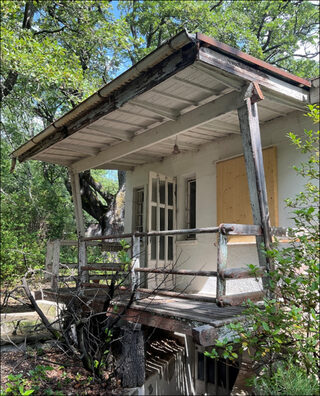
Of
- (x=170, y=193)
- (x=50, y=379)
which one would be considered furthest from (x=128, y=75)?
(x=50, y=379)

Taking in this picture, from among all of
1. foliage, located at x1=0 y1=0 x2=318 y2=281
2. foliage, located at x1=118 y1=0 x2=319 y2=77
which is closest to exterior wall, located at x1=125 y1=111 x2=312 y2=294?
foliage, located at x1=0 y1=0 x2=318 y2=281

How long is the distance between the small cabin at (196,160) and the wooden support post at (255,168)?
0.01 m

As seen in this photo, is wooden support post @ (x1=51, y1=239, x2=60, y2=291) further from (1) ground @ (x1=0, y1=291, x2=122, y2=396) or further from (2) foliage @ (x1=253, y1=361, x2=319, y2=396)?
(2) foliage @ (x1=253, y1=361, x2=319, y2=396)

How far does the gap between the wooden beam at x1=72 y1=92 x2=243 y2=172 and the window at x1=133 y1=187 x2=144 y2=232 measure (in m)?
1.75

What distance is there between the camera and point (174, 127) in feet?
16.6

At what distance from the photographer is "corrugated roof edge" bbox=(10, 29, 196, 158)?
3318mm

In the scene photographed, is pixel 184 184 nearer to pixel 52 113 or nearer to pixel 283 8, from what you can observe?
pixel 52 113

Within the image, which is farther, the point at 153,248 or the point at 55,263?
the point at 153,248

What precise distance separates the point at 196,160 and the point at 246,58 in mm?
3355

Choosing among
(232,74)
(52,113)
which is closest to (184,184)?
(232,74)

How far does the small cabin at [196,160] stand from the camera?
12.0ft

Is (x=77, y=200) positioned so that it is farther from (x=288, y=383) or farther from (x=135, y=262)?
(x=288, y=383)

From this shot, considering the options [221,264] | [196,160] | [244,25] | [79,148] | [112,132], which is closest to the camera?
[221,264]

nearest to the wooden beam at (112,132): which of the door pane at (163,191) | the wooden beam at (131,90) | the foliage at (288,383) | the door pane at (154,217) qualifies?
the wooden beam at (131,90)
